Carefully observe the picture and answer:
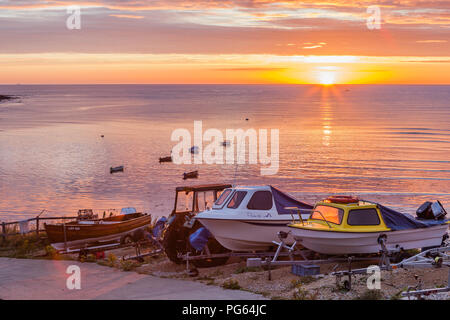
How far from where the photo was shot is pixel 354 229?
14.7 meters

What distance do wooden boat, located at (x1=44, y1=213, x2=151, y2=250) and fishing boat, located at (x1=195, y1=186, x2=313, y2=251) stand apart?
4566 millimetres

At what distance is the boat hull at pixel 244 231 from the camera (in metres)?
15.9

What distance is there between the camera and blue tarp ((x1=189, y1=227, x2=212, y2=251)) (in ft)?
51.4

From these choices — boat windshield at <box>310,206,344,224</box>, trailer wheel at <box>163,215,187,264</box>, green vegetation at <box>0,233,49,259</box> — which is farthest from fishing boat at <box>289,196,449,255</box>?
green vegetation at <box>0,233,49,259</box>

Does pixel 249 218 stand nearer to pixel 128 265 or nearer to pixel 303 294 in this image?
pixel 128 265

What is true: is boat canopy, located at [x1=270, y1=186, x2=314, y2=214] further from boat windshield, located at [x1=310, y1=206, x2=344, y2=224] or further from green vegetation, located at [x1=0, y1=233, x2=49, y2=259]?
green vegetation, located at [x1=0, y1=233, x2=49, y2=259]

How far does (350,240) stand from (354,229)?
31 cm

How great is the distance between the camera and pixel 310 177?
4472 centimetres

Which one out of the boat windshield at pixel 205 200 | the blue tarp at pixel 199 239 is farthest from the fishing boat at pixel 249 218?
the boat windshield at pixel 205 200

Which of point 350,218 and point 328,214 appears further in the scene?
point 328,214

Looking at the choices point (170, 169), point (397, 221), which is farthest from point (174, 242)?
point (170, 169)

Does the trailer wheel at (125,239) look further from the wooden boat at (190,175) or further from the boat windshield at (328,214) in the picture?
the wooden boat at (190,175)

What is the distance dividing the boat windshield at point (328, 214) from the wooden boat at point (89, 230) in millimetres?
6916
